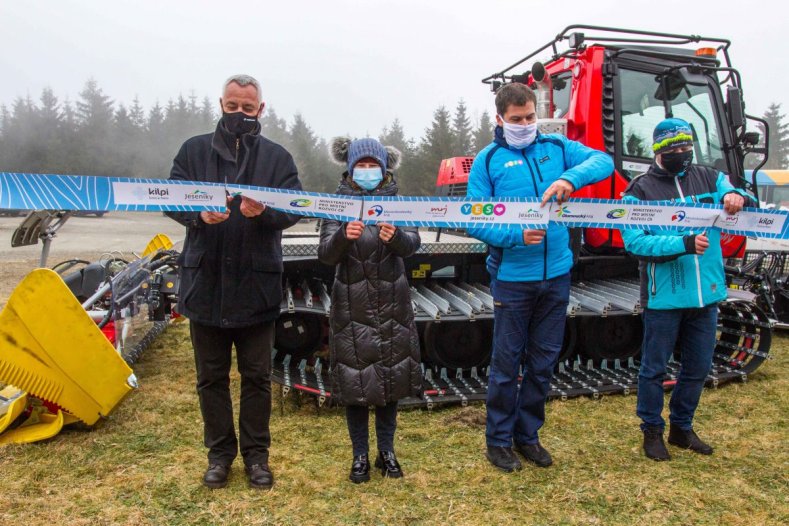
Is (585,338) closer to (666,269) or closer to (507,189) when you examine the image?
(666,269)

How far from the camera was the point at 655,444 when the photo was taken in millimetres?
3391

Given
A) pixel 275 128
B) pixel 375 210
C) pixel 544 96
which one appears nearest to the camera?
pixel 375 210

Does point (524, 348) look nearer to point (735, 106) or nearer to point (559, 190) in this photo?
point (559, 190)

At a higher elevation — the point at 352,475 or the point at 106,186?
the point at 106,186

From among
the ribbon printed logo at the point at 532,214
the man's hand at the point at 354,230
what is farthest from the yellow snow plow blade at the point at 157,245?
the ribbon printed logo at the point at 532,214

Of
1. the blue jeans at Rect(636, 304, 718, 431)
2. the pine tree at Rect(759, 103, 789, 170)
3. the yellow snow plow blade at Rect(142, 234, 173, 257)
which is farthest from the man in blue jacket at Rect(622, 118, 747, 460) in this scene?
the pine tree at Rect(759, 103, 789, 170)

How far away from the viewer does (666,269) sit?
10.6ft

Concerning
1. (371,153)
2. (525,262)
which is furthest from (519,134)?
(371,153)

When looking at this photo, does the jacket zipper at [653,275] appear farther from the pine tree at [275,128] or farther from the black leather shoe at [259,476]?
the pine tree at [275,128]

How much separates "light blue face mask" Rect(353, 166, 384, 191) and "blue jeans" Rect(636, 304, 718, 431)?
168 cm

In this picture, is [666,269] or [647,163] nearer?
[666,269]

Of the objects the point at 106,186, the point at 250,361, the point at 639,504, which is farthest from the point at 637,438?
the point at 106,186

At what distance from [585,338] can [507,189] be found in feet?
7.43

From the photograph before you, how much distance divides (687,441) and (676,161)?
1606 mm
